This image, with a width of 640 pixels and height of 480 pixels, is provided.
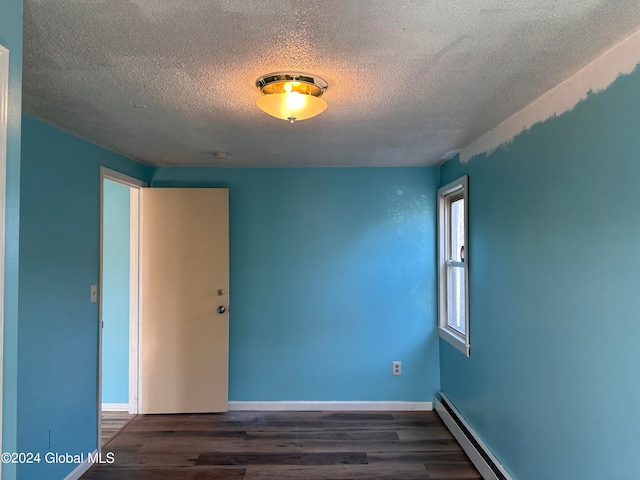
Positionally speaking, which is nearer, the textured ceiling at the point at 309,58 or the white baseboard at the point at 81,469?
the textured ceiling at the point at 309,58

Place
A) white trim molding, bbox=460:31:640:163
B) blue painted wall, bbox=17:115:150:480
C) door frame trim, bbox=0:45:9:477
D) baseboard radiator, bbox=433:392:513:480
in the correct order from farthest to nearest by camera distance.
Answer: baseboard radiator, bbox=433:392:513:480, blue painted wall, bbox=17:115:150:480, white trim molding, bbox=460:31:640:163, door frame trim, bbox=0:45:9:477

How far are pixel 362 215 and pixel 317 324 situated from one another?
3.50 ft

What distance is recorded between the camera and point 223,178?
3.50 meters

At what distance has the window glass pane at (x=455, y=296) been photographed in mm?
3266

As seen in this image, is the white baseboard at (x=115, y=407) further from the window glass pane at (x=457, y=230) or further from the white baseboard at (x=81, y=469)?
the window glass pane at (x=457, y=230)

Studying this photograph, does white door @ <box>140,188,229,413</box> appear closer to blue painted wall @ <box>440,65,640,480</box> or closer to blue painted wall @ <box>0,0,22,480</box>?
blue painted wall @ <box>440,65,640,480</box>

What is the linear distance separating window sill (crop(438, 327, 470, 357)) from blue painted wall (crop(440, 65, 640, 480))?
0.23m

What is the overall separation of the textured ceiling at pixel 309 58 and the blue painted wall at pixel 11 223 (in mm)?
129

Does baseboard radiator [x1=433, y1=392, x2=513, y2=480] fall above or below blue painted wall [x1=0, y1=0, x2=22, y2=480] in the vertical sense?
below

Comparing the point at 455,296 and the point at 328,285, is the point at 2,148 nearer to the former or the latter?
the point at 328,285

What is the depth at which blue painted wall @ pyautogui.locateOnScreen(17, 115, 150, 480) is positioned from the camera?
2.01 metres

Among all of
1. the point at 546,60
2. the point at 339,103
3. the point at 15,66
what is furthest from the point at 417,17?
the point at 15,66

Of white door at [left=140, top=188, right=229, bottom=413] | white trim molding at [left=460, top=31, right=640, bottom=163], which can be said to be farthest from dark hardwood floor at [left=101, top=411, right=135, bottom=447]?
white trim molding at [left=460, top=31, right=640, bottom=163]

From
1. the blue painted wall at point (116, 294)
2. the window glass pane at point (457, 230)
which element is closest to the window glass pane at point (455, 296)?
the window glass pane at point (457, 230)
